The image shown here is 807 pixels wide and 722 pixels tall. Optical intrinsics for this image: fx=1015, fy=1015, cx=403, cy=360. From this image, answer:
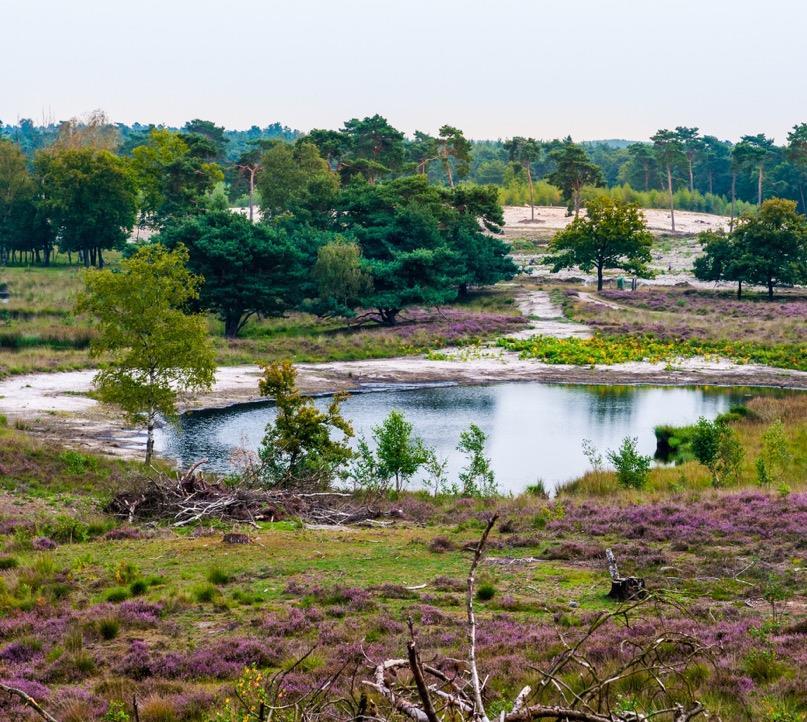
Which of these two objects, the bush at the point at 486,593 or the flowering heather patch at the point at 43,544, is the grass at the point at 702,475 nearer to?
the bush at the point at 486,593

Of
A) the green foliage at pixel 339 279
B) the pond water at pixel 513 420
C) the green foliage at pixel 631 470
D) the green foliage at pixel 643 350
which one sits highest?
the green foliage at pixel 339 279

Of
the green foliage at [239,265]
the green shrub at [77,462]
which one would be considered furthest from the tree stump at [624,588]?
the green foliage at [239,265]

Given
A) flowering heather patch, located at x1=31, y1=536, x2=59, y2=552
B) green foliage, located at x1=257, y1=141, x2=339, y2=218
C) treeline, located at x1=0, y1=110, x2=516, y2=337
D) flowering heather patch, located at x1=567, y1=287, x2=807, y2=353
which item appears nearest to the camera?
flowering heather patch, located at x1=31, y1=536, x2=59, y2=552

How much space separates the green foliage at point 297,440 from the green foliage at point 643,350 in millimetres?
36847

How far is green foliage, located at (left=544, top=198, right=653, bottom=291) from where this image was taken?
299 feet

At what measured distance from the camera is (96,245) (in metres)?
108

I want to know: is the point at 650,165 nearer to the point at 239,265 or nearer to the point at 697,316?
the point at 697,316

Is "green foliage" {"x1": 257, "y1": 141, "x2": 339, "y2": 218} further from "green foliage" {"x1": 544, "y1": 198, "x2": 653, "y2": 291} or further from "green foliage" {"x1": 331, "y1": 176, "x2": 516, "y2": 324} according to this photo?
"green foliage" {"x1": 544, "y1": 198, "x2": 653, "y2": 291}

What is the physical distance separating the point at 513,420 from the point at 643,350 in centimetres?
2264

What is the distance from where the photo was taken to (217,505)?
1104 inches

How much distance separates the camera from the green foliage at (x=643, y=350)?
68.1 metres

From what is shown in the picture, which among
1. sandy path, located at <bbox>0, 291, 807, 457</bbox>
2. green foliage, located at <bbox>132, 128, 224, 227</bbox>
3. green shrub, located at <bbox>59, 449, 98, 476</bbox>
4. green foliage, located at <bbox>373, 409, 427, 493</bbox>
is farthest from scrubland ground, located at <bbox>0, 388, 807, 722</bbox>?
green foliage, located at <bbox>132, 128, 224, 227</bbox>

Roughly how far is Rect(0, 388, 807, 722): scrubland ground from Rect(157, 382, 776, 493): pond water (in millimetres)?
9828

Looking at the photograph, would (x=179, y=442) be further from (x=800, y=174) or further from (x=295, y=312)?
(x=800, y=174)
